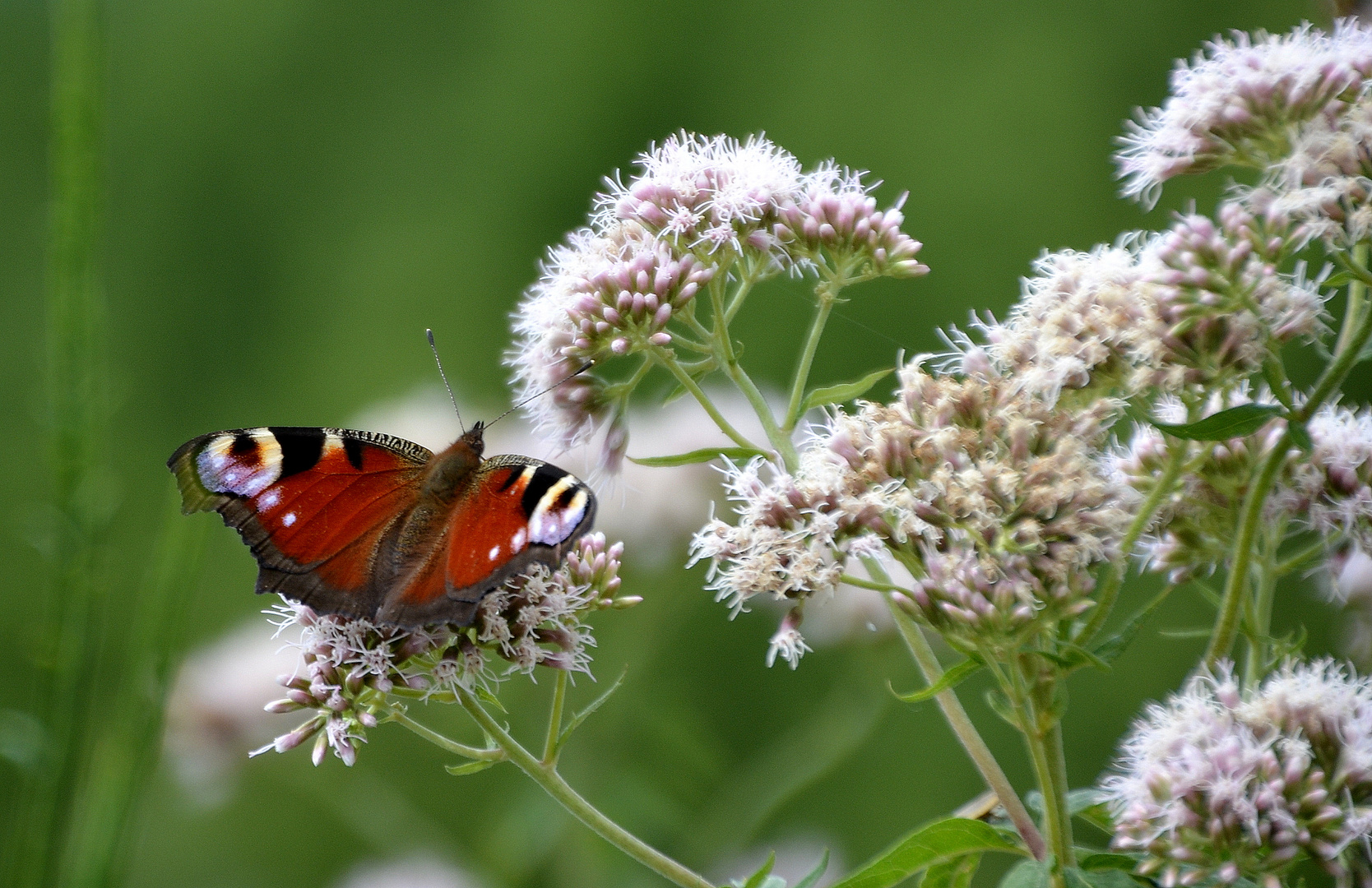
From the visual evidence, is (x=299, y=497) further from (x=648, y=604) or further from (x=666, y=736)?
(x=648, y=604)

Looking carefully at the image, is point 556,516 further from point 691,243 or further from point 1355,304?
point 1355,304

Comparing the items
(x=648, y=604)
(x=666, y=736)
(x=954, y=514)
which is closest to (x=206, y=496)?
(x=954, y=514)

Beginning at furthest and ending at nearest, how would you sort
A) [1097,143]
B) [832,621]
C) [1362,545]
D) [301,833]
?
[301,833], [1097,143], [832,621], [1362,545]

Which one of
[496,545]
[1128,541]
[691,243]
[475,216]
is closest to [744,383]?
[691,243]

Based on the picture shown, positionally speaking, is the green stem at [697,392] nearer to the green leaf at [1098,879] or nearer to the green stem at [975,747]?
the green stem at [975,747]

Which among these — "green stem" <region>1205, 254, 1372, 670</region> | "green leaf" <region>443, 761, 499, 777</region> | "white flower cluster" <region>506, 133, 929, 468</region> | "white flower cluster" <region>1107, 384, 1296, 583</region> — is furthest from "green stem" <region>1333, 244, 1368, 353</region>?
"green leaf" <region>443, 761, 499, 777</region>

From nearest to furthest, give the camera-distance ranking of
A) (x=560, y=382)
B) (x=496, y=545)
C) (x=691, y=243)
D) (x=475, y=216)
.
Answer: (x=496, y=545) < (x=691, y=243) < (x=560, y=382) < (x=475, y=216)
